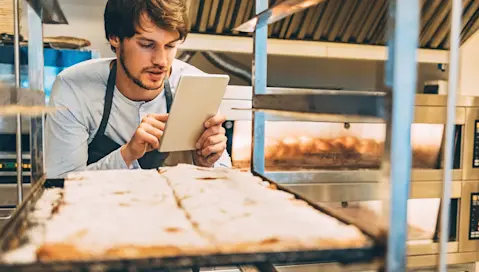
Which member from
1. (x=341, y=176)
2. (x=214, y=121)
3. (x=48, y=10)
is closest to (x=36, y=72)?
(x=48, y=10)

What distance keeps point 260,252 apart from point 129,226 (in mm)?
215

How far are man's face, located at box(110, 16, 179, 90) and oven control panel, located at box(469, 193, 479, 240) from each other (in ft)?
7.08

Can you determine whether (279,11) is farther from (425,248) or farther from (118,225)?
(425,248)

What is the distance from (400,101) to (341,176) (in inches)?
86.5

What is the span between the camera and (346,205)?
2818 millimetres

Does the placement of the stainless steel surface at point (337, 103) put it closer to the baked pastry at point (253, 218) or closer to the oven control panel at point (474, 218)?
the baked pastry at point (253, 218)

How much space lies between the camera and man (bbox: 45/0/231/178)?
1.98 metres

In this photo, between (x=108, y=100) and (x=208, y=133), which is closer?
(x=208, y=133)

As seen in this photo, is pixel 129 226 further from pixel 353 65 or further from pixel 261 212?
pixel 353 65

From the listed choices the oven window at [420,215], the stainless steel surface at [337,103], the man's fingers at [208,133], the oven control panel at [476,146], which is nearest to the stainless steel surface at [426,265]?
the oven window at [420,215]

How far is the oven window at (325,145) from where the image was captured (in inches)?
106

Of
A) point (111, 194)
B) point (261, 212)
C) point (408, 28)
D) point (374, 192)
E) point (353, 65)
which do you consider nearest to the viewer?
point (408, 28)

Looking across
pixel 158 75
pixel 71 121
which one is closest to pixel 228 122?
pixel 158 75

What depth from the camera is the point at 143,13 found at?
1.99 metres
